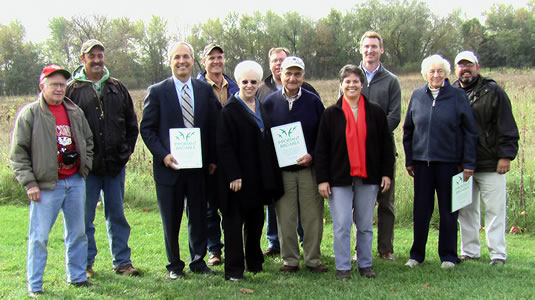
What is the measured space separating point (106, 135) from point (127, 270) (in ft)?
5.39

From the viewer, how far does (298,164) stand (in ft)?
17.1

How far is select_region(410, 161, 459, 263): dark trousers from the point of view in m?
5.37

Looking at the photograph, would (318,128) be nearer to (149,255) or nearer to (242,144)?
(242,144)

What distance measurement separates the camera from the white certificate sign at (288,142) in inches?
201

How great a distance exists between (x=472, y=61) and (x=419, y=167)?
1429mm

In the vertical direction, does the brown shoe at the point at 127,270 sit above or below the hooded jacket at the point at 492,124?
below

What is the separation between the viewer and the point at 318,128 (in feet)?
17.1

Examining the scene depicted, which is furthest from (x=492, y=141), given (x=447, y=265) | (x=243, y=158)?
(x=243, y=158)

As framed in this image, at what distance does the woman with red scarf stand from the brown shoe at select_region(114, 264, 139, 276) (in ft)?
7.86

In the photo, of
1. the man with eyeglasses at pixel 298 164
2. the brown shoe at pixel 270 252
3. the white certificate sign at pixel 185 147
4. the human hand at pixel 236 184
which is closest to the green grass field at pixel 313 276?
the brown shoe at pixel 270 252

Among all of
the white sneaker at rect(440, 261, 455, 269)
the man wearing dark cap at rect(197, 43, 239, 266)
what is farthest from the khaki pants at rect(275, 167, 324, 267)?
the white sneaker at rect(440, 261, 455, 269)

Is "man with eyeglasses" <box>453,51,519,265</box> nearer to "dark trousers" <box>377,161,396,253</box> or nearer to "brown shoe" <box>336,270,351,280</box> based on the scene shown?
"dark trousers" <box>377,161,396,253</box>

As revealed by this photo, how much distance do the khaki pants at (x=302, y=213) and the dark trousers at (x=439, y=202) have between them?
1217 mm

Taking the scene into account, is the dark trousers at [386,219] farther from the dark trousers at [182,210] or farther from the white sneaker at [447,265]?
the dark trousers at [182,210]
